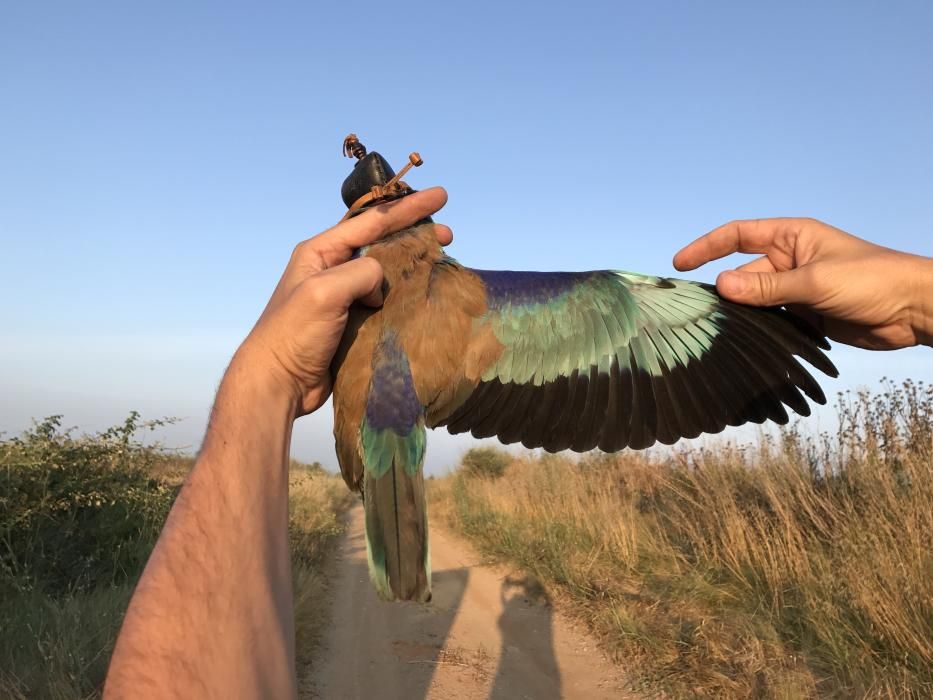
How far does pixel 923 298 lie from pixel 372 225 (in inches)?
88.6

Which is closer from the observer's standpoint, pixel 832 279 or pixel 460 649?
pixel 832 279

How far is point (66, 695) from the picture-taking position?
4266 mm

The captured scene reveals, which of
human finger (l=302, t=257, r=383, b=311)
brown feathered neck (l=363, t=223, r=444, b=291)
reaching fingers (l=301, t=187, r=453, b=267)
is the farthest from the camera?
brown feathered neck (l=363, t=223, r=444, b=291)

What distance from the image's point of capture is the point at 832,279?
2.62 metres

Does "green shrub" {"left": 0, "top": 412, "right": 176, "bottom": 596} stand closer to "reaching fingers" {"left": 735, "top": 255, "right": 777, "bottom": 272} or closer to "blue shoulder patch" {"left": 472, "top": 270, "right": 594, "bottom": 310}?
"blue shoulder patch" {"left": 472, "top": 270, "right": 594, "bottom": 310}

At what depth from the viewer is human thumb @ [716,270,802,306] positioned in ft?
8.98

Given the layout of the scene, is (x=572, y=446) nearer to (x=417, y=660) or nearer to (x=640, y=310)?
(x=640, y=310)

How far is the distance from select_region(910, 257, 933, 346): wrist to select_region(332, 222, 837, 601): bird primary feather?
0.41m

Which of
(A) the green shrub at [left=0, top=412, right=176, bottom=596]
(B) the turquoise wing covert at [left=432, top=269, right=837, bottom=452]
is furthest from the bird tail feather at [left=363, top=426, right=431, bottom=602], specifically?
(A) the green shrub at [left=0, top=412, right=176, bottom=596]

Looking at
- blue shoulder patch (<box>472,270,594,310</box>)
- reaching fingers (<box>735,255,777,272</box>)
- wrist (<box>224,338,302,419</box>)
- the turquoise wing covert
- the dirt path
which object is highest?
reaching fingers (<box>735,255,777,272</box>)

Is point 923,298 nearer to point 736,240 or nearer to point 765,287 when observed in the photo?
point 765,287

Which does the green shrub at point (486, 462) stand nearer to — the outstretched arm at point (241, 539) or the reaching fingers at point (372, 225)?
the reaching fingers at point (372, 225)

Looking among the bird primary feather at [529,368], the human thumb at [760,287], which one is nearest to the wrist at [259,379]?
the bird primary feather at [529,368]

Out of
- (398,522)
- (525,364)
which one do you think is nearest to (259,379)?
(398,522)
